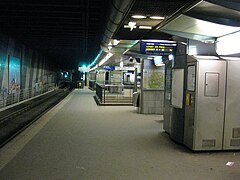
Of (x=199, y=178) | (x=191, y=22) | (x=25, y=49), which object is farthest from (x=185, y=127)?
(x=25, y=49)

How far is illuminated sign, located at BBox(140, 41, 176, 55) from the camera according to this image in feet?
22.8

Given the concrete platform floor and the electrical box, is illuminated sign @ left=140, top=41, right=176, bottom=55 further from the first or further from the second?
the concrete platform floor

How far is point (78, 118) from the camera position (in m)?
9.34

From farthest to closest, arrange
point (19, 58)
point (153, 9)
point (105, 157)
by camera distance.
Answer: point (19, 58) → point (105, 157) → point (153, 9)

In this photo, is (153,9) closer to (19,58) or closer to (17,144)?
(17,144)

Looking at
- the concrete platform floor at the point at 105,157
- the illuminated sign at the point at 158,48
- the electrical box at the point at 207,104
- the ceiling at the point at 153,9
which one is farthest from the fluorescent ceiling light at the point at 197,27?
the concrete platform floor at the point at 105,157

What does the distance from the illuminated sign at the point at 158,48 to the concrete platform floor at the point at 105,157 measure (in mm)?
2324

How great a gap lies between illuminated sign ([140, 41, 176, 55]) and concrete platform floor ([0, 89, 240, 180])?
232cm

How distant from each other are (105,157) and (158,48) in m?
3.81

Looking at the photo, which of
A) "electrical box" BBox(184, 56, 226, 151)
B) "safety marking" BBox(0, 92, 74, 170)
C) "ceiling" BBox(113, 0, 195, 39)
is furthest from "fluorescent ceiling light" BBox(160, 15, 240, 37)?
"safety marking" BBox(0, 92, 74, 170)

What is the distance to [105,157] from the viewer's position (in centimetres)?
484

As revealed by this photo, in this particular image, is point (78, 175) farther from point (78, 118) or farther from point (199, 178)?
point (78, 118)

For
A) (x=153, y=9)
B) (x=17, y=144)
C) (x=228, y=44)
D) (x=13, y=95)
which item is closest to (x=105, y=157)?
(x=17, y=144)

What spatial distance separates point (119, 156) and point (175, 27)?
3.18m
